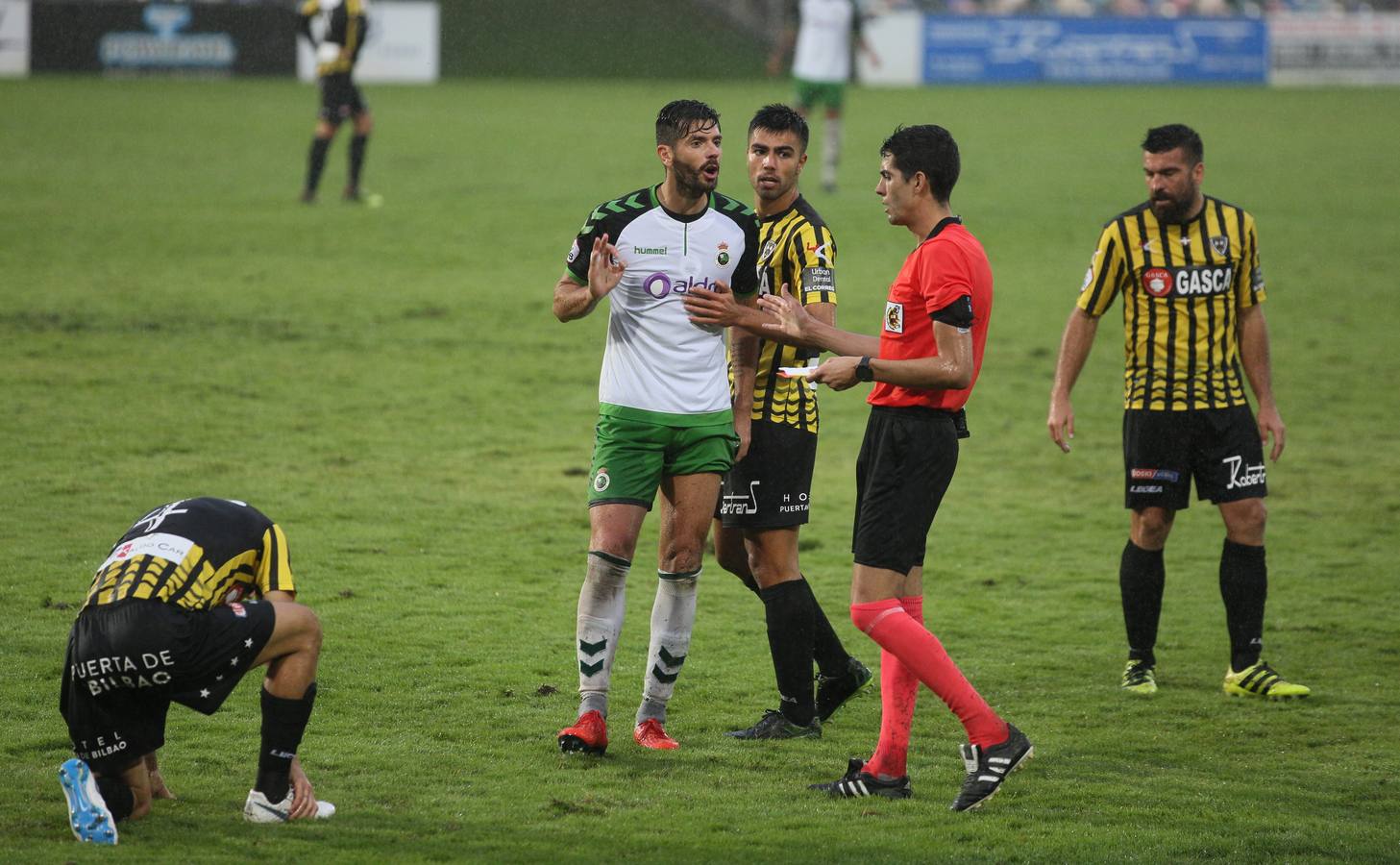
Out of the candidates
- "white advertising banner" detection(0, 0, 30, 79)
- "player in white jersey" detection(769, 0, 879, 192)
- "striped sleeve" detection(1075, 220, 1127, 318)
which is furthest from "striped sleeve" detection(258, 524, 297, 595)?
"white advertising banner" detection(0, 0, 30, 79)

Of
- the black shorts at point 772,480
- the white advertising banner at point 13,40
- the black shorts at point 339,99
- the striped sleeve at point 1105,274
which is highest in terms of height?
the white advertising banner at point 13,40

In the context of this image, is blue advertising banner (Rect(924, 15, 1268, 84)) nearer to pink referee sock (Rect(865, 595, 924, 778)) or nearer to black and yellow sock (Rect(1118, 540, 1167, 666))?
black and yellow sock (Rect(1118, 540, 1167, 666))

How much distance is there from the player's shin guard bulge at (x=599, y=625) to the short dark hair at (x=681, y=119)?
4.83 feet

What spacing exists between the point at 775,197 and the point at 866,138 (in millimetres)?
22182

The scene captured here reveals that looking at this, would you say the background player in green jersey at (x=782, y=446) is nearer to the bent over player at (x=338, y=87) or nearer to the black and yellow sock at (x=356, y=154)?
the bent over player at (x=338, y=87)

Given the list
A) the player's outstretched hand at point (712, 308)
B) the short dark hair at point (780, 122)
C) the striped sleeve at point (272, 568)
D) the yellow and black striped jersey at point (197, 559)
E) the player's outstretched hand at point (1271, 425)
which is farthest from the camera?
the player's outstretched hand at point (1271, 425)

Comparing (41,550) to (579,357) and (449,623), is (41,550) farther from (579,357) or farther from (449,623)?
(579,357)

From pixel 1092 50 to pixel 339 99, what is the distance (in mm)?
26918

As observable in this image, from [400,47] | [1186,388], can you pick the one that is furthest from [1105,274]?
[400,47]

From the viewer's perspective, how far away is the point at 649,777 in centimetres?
576

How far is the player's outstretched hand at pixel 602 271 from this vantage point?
→ 229 inches

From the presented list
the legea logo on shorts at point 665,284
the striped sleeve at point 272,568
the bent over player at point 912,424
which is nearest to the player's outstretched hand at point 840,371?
the bent over player at point 912,424

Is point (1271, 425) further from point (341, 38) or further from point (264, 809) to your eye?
point (341, 38)

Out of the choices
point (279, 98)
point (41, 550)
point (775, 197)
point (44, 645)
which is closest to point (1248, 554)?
point (775, 197)
